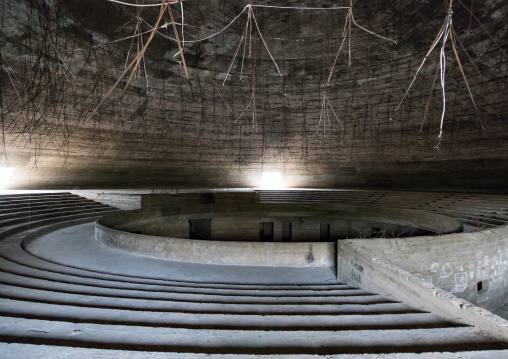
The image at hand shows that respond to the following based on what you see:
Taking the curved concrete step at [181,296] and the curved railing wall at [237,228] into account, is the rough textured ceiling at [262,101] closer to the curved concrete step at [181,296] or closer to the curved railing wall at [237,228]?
the curved railing wall at [237,228]

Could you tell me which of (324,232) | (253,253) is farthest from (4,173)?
(324,232)

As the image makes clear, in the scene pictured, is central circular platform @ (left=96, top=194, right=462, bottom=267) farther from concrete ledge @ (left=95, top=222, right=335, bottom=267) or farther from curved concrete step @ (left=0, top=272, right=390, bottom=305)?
curved concrete step @ (left=0, top=272, right=390, bottom=305)

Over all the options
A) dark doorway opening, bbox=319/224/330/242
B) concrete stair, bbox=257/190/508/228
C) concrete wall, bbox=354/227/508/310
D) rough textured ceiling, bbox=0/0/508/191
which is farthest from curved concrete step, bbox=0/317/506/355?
dark doorway opening, bbox=319/224/330/242

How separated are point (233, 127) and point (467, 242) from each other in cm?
1103

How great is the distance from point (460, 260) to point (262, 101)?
10495mm

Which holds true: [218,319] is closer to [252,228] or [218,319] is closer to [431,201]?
[252,228]

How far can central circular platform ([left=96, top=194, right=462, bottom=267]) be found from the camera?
214 inches

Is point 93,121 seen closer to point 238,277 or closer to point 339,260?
point 238,277

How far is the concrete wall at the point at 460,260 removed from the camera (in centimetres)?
521

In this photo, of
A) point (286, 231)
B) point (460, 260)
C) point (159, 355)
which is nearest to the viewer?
point (159, 355)

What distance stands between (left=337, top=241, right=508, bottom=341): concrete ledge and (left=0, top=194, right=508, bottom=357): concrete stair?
9cm

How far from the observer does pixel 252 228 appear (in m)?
12.2

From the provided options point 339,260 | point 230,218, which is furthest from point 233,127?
point 339,260

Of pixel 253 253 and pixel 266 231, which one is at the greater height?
pixel 253 253
